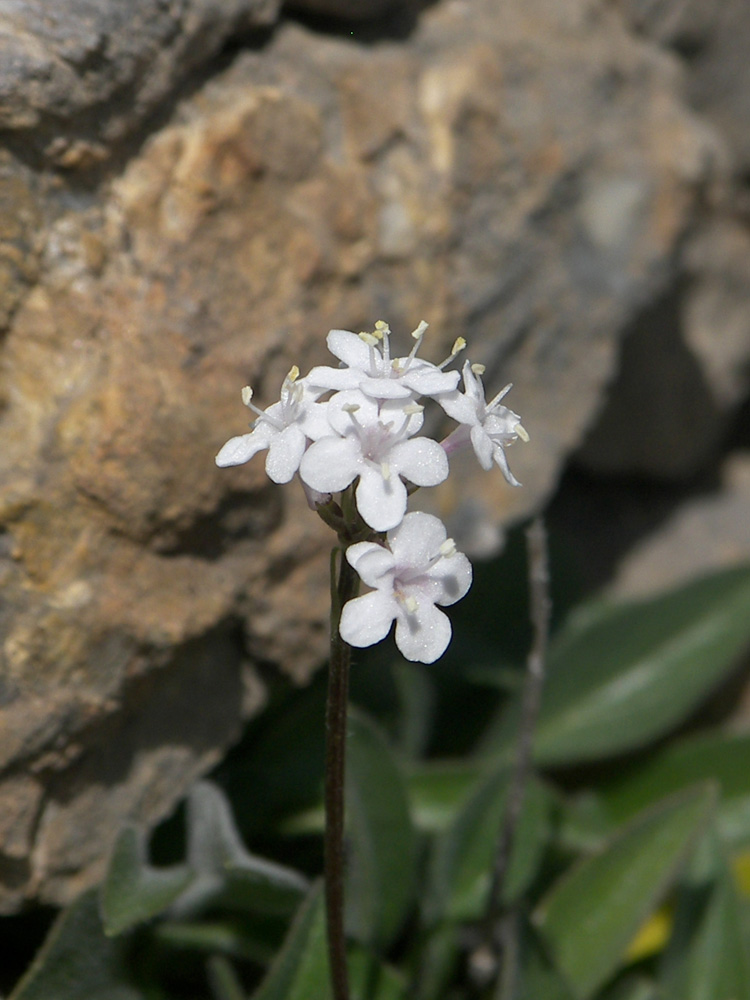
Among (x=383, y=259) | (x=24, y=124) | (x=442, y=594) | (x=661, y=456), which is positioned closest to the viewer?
(x=442, y=594)

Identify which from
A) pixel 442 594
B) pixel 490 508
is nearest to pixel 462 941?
pixel 490 508

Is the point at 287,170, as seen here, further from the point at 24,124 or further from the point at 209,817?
the point at 209,817

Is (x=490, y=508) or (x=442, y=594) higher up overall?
(x=442, y=594)

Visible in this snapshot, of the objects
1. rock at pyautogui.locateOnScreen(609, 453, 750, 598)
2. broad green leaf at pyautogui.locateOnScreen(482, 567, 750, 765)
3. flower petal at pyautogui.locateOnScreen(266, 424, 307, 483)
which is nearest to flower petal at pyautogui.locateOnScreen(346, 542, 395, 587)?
flower petal at pyautogui.locateOnScreen(266, 424, 307, 483)

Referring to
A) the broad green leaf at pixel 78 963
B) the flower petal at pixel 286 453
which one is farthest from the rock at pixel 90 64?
the broad green leaf at pixel 78 963

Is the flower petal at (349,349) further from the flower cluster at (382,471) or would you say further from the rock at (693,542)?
the rock at (693,542)

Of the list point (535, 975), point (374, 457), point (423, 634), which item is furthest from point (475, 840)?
point (374, 457)

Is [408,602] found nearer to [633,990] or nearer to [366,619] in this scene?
[366,619]
